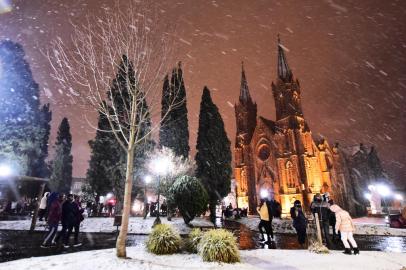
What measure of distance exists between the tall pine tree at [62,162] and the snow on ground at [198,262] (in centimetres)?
3801

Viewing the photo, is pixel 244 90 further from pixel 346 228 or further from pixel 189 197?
pixel 346 228

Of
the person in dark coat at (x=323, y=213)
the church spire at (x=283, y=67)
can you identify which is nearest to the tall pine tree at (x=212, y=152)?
the person in dark coat at (x=323, y=213)

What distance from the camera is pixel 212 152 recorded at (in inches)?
1225

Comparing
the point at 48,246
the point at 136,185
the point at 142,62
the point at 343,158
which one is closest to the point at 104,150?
the point at 136,185

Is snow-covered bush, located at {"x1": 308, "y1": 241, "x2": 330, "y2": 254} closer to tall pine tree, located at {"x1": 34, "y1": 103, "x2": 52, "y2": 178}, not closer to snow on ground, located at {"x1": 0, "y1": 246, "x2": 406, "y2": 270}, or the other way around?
snow on ground, located at {"x1": 0, "y1": 246, "x2": 406, "y2": 270}

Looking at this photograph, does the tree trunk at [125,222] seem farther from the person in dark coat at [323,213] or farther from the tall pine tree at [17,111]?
the tall pine tree at [17,111]

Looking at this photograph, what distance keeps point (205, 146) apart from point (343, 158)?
36065 mm

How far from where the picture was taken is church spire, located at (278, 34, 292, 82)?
50781mm

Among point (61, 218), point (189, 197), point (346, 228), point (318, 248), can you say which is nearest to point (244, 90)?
point (189, 197)

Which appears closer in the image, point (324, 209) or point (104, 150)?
point (324, 209)

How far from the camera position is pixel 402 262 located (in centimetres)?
730

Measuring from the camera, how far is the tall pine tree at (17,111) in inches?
958

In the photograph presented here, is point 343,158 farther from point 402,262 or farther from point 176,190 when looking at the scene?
point 402,262

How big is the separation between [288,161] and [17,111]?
38775 millimetres
